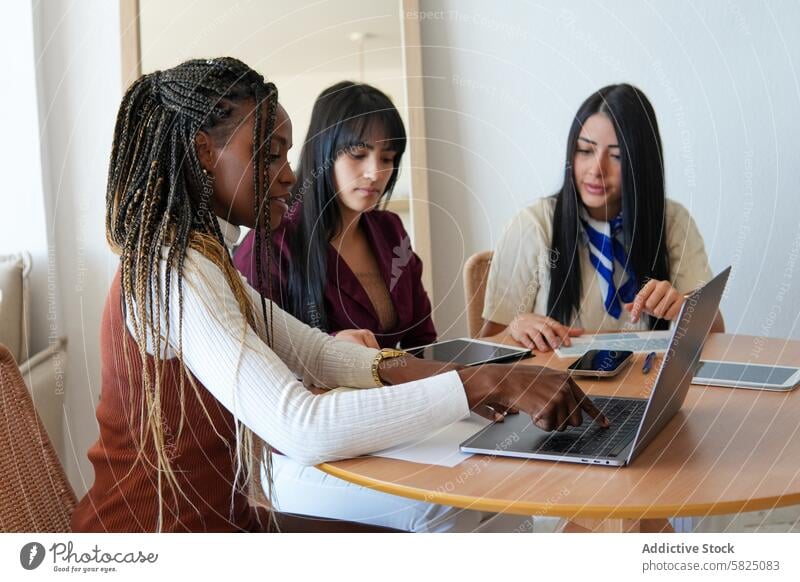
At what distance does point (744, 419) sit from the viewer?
0.91 metres

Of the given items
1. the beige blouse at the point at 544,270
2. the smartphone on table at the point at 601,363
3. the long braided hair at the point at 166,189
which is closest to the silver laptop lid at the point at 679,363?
the smartphone on table at the point at 601,363

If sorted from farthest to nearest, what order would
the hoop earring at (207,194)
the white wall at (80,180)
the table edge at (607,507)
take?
the white wall at (80,180) → the hoop earring at (207,194) → the table edge at (607,507)

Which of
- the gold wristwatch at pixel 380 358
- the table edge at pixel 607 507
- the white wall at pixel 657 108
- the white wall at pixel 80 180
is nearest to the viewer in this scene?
the table edge at pixel 607 507

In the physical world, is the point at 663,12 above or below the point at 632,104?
above

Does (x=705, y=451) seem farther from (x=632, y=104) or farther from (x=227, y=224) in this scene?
(x=632, y=104)

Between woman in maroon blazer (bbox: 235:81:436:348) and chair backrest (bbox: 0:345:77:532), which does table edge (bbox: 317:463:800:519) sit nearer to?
chair backrest (bbox: 0:345:77:532)

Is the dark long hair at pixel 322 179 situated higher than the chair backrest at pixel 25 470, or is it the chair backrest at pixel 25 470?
the dark long hair at pixel 322 179

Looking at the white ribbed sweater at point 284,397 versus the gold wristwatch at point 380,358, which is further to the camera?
the gold wristwatch at point 380,358

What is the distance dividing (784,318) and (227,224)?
1.52 metres

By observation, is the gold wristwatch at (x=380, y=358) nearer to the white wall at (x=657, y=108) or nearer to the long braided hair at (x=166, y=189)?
the long braided hair at (x=166, y=189)

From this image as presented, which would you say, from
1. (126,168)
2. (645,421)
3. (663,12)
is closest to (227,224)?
(126,168)

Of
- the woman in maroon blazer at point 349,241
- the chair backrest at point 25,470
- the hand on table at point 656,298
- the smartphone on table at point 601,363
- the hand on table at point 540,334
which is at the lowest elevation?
the chair backrest at point 25,470

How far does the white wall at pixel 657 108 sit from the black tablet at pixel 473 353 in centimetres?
75

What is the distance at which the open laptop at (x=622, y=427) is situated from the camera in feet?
2.54
